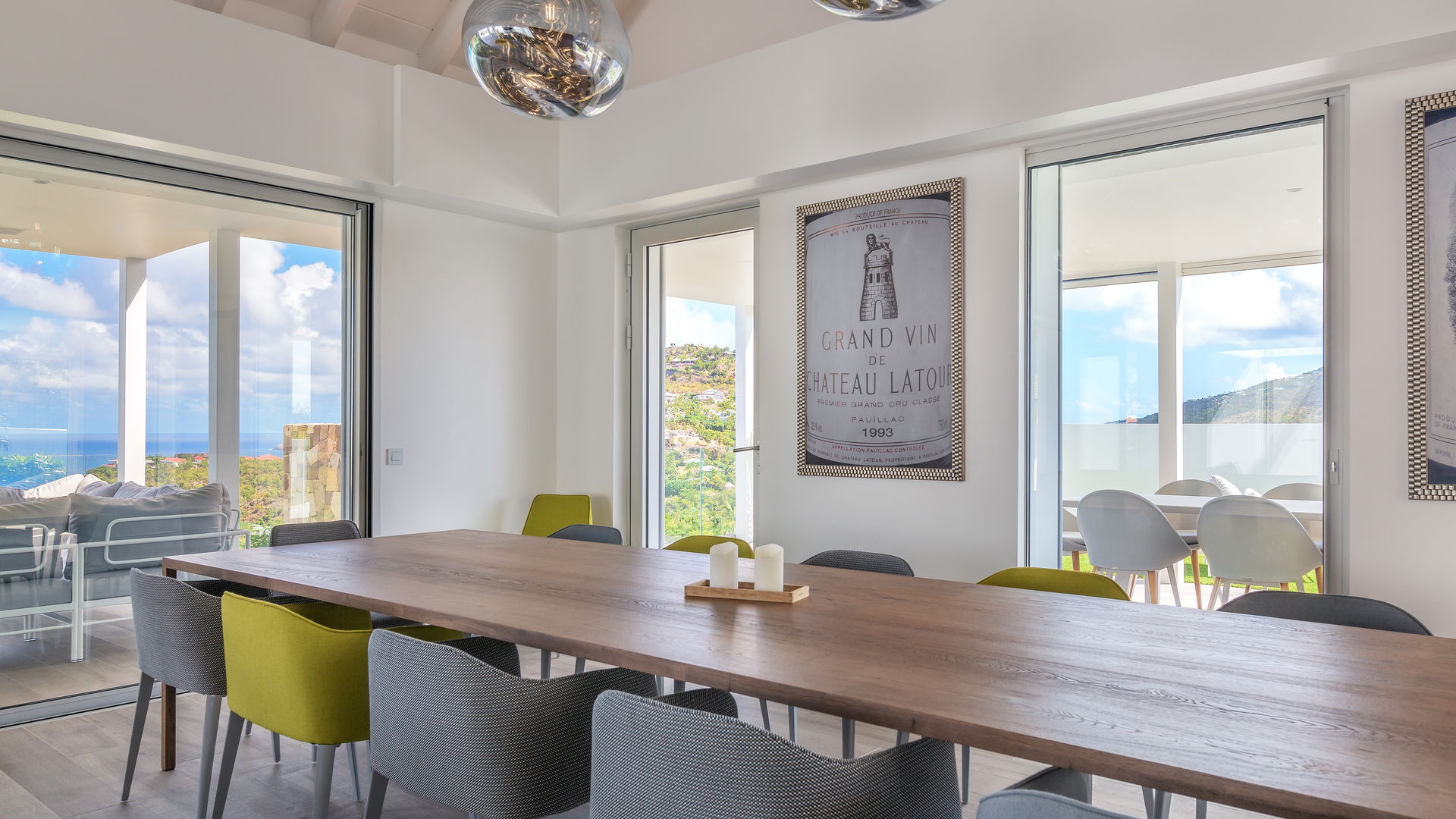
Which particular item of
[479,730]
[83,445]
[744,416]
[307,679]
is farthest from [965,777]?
[83,445]

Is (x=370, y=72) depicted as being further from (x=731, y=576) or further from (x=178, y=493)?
(x=731, y=576)

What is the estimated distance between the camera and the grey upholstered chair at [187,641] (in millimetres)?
2535

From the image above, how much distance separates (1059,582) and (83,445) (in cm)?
403

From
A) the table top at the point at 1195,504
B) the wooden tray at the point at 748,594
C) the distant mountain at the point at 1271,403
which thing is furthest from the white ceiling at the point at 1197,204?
the wooden tray at the point at 748,594

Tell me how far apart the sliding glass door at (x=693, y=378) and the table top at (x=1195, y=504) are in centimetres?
196

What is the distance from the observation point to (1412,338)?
2928 millimetres

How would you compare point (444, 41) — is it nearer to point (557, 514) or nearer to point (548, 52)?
point (557, 514)

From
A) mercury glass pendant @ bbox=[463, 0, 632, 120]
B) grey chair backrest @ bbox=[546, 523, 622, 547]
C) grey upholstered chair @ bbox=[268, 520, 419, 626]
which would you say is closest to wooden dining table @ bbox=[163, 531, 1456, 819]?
grey upholstered chair @ bbox=[268, 520, 419, 626]

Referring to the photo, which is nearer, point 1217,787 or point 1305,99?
point 1217,787

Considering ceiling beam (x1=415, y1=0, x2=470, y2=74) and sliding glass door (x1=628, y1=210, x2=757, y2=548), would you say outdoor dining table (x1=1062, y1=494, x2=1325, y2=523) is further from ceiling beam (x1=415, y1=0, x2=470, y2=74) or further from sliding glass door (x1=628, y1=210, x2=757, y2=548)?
ceiling beam (x1=415, y1=0, x2=470, y2=74)

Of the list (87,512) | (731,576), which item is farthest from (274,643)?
(87,512)

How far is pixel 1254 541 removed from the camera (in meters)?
3.27

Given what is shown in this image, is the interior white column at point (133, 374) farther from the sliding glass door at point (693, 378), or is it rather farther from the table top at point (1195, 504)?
the table top at point (1195, 504)

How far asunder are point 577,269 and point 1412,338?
14.0ft
